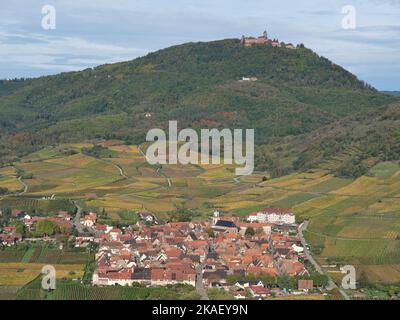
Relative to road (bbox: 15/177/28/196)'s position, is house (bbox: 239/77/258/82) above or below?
above

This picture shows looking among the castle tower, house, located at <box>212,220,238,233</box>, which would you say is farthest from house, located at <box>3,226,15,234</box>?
the castle tower

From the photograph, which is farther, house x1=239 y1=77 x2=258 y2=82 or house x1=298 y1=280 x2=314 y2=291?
house x1=239 y1=77 x2=258 y2=82

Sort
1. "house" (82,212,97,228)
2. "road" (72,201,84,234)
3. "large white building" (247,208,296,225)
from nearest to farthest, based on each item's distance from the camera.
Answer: "road" (72,201,84,234) → "house" (82,212,97,228) → "large white building" (247,208,296,225)

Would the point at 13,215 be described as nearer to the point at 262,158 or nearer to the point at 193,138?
the point at 262,158

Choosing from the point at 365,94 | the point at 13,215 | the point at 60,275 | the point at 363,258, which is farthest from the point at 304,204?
the point at 365,94

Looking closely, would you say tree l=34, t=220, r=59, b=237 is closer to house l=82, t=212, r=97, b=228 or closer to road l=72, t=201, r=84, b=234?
road l=72, t=201, r=84, b=234

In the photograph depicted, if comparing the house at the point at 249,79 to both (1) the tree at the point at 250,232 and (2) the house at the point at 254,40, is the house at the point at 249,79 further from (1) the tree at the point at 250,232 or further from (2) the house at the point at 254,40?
(1) the tree at the point at 250,232
